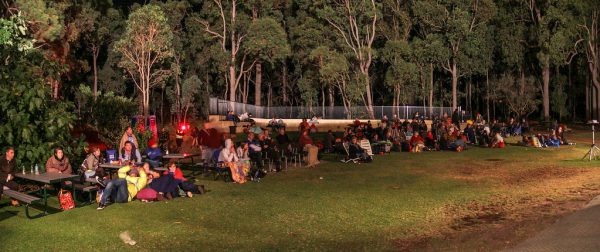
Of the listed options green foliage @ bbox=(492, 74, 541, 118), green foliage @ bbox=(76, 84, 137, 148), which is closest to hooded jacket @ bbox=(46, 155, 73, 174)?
green foliage @ bbox=(76, 84, 137, 148)

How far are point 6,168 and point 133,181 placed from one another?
256 cm

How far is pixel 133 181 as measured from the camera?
12.9 meters

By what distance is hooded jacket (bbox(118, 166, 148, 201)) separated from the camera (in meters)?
12.7

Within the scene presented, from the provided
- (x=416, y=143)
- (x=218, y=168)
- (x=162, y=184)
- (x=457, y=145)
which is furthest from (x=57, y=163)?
(x=457, y=145)

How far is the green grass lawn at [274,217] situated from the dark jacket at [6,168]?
2.61ft

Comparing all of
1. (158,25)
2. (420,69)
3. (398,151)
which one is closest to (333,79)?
(420,69)

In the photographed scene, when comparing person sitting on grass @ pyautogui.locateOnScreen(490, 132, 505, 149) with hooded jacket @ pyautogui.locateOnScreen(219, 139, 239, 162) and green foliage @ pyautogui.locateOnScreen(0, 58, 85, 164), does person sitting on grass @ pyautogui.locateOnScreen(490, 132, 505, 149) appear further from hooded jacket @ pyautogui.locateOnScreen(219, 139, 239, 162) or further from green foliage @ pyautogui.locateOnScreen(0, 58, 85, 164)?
green foliage @ pyautogui.locateOnScreen(0, 58, 85, 164)

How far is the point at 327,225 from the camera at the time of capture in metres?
10.4

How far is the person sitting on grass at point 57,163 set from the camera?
43.2ft

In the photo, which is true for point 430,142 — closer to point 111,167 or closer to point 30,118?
point 111,167

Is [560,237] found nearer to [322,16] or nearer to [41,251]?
[41,251]

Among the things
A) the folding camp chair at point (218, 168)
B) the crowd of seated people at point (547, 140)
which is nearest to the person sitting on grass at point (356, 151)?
the folding camp chair at point (218, 168)

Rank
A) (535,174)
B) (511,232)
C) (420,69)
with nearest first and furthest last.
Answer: (511,232) → (535,174) → (420,69)

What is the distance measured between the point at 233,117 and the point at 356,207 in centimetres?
2243
